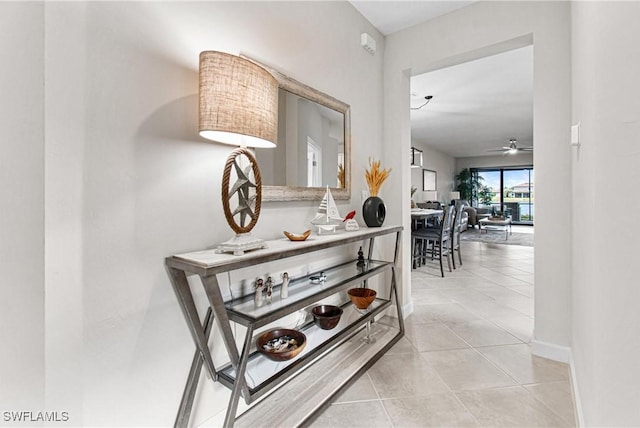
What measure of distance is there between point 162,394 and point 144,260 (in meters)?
0.56

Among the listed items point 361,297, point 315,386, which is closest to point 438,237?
point 361,297

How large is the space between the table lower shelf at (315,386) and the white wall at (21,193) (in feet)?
3.11

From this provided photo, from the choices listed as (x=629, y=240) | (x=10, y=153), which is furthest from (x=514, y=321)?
(x=10, y=153)

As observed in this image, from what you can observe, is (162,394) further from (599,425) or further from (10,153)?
(599,425)

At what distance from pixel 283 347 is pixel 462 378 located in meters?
1.18

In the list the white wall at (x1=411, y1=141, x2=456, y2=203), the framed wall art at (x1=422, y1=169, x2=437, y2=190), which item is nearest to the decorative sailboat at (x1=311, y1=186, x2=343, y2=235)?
the white wall at (x1=411, y1=141, x2=456, y2=203)

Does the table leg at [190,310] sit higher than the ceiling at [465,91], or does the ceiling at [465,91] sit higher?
the ceiling at [465,91]

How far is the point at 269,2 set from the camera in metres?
1.58

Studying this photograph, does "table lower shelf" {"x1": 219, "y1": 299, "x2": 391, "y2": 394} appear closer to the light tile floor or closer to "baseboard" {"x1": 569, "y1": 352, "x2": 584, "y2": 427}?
the light tile floor

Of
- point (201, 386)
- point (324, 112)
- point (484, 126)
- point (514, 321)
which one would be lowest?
point (514, 321)

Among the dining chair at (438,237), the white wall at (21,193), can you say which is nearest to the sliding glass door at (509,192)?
the dining chair at (438,237)

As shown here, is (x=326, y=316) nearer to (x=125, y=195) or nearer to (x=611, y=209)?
(x=125, y=195)

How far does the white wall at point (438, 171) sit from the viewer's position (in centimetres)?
805

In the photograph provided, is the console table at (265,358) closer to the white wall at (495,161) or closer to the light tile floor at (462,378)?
the light tile floor at (462,378)
